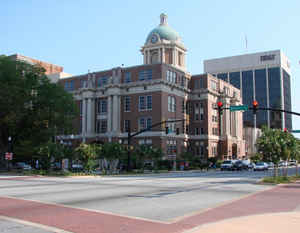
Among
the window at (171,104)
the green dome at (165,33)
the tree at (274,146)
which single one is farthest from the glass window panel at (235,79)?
the tree at (274,146)

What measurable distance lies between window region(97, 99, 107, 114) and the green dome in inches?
813

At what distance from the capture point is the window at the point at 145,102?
66.4 m

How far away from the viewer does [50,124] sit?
165 feet

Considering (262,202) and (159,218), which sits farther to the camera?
(262,202)

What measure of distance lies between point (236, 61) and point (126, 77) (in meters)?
107

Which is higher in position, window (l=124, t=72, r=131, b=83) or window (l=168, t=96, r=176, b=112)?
window (l=124, t=72, r=131, b=83)

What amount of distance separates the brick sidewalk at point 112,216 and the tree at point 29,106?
33.0 metres

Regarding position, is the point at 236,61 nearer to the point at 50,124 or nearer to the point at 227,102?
the point at 227,102

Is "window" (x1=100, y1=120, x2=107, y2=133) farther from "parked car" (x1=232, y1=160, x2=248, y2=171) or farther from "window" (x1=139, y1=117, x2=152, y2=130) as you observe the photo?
"parked car" (x1=232, y1=160, x2=248, y2=171)

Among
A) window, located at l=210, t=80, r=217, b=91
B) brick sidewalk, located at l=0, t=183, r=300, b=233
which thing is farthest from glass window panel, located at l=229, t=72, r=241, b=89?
brick sidewalk, located at l=0, t=183, r=300, b=233

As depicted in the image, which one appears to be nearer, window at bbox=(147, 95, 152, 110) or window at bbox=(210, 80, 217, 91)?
window at bbox=(147, 95, 152, 110)

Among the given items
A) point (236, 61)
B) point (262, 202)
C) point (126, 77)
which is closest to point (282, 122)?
point (236, 61)

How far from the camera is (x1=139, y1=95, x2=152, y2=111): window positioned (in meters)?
66.4

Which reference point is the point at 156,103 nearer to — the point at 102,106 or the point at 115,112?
the point at 115,112
